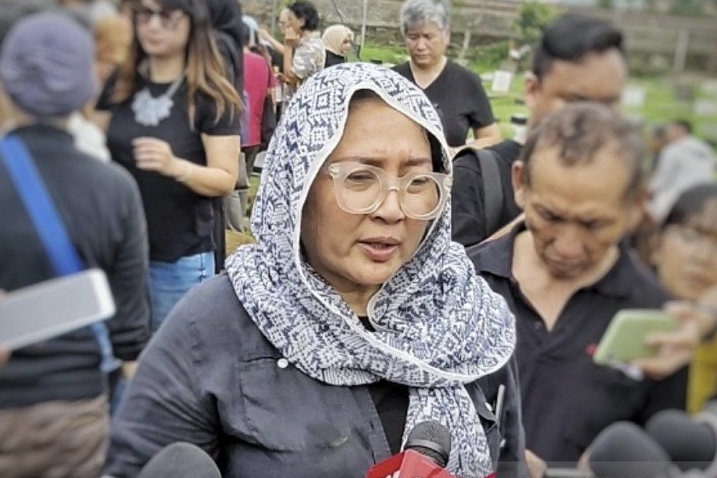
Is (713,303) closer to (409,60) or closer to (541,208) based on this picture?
(541,208)

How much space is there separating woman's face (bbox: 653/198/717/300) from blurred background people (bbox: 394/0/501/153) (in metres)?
0.39

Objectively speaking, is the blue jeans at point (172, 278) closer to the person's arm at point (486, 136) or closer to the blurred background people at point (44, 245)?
the blurred background people at point (44, 245)

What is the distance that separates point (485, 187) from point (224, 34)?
46 centimetres

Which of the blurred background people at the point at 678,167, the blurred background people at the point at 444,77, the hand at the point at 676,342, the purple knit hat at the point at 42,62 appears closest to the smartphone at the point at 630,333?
the hand at the point at 676,342

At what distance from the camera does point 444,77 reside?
1.73 m

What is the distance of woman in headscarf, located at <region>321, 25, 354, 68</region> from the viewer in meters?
1.69

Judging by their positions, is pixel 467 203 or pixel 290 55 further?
pixel 467 203

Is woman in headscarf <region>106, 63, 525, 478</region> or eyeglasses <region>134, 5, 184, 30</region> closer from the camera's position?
eyeglasses <region>134, 5, 184, 30</region>

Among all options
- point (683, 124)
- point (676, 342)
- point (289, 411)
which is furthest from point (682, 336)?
point (289, 411)

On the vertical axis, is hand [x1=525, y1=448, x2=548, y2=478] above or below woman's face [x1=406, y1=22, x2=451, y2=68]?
below

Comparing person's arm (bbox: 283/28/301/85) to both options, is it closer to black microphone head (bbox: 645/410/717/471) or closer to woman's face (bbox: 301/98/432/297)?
woman's face (bbox: 301/98/432/297)

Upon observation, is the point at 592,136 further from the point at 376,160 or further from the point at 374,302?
the point at 374,302

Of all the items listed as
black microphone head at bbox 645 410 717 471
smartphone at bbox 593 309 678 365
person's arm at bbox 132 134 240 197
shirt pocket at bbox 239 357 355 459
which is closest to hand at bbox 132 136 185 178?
person's arm at bbox 132 134 240 197

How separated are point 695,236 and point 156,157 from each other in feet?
2.18
